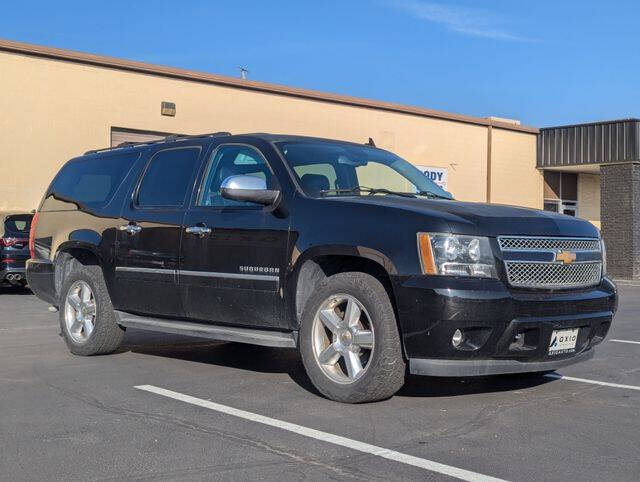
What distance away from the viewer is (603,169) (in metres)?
27.2

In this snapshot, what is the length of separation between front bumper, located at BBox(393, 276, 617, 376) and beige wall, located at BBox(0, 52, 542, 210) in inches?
588

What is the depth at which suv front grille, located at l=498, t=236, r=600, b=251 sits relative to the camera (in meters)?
5.30

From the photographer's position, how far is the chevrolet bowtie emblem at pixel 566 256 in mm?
5522

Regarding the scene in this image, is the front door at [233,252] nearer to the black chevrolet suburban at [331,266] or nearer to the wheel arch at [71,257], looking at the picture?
the black chevrolet suburban at [331,266]

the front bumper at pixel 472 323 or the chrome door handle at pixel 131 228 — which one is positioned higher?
the chrome door handle at pixel 131 228

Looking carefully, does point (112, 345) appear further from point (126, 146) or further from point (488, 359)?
point (488, 359)

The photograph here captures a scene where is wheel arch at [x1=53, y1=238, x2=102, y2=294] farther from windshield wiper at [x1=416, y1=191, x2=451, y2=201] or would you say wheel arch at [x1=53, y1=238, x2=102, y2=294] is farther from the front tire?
windshield wiper at [x1=416, y1=191, x2=451, y2=201]

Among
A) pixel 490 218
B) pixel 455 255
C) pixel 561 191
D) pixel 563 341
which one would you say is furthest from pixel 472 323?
pixel 561 191

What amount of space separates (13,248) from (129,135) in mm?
5532

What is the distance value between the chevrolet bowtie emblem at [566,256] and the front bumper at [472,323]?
0.91ft

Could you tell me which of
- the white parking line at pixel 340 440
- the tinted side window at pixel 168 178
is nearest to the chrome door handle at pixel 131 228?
the tinted side window at pixel 168 178

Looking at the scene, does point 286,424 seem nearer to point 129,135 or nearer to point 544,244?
point 544,244


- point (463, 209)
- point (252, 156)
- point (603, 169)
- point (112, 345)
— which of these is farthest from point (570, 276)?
point (603, 169)

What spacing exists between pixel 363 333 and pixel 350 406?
50 cm
